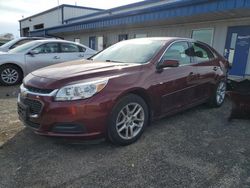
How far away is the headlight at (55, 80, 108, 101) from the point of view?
9.84 ft

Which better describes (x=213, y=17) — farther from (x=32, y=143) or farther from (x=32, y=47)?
(x=32, y=143)

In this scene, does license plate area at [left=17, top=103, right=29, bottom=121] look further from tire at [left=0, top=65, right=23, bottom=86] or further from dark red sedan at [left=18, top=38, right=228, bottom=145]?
tire at [left=0, top=65, right=23, bottom=86]

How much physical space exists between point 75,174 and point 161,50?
93.4 inches

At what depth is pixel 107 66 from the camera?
362 centimetres

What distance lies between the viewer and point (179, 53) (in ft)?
14.5

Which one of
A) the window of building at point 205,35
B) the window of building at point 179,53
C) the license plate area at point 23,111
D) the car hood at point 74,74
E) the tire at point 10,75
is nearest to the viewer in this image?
the car hood at point 74,74

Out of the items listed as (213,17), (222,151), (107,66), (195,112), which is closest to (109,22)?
(213,17)

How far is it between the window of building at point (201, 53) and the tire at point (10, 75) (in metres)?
5.96

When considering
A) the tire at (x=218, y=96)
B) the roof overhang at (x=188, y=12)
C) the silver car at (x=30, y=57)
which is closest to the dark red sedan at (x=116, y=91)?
the tire at (x=218, y=96)

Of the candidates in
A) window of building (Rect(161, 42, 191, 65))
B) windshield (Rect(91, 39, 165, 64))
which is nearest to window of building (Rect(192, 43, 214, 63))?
window of building (Rect(161, 42, 191, 65))

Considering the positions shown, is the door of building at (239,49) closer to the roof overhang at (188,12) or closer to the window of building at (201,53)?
the roof overhang at (188,12)

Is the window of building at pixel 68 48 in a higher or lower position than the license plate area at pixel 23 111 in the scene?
higher

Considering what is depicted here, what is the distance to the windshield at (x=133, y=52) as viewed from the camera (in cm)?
395

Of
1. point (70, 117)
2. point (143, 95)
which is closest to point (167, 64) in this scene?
point (143, 95)
